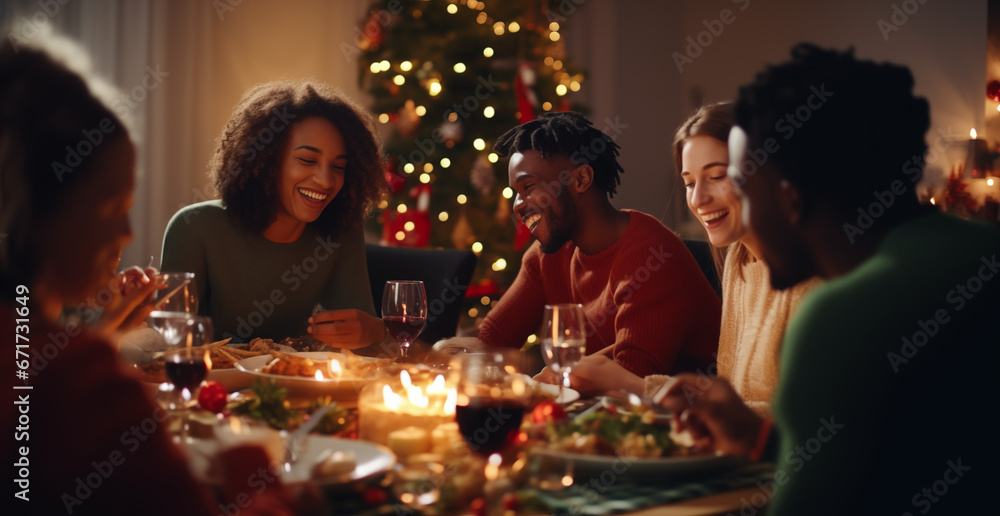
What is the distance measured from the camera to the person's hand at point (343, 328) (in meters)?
2.07

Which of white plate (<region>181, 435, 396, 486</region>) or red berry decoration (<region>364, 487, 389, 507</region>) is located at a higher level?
white plate (<region>181, 435, 396, 486</region>)

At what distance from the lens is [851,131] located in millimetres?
1013

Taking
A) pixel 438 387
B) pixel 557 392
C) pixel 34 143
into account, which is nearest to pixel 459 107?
pixel 557 392

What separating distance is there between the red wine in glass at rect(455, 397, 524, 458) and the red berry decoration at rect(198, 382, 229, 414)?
446 mm

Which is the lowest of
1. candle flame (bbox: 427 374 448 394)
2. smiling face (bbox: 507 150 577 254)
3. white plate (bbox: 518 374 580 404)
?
white plate (bbox: 518 374 580 404)

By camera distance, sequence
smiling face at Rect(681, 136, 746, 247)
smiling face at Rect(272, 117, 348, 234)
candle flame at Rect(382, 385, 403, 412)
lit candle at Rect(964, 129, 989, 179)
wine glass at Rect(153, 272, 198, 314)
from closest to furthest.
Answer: candle flame at Rect(382, 385, 403, 412) < wine glass at Rect(153, 272, 198, 314) < smiling face at Rect(681, 136, 746, 247) < smiling face at Rect(272, 117, 348, 234) < lit candle at Rect(964, 129, 989, 179)

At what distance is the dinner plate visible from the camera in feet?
3.28

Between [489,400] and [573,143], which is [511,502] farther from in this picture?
[573,143]

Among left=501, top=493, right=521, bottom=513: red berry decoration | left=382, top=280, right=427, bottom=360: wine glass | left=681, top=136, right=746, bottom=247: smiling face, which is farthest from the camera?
left=681, top=136, right=746, bottom=247: smiling face

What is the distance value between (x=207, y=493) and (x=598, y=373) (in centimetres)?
89

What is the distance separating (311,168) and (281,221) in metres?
0.24

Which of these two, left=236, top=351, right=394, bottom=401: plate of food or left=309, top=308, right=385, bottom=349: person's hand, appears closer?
left=236, top=351, right=394, bottom=401: plate of food

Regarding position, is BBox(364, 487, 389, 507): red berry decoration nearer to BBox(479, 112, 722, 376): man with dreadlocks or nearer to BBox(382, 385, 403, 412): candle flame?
BBox(382, 385, 403, 412): candle flame

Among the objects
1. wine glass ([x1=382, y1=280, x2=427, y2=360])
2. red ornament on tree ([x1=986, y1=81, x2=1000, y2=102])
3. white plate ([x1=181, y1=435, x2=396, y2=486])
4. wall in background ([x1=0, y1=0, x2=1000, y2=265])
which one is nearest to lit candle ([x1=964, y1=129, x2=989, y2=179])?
wall in background ([x1=0, y1=0, x2=1000, y2=265])
